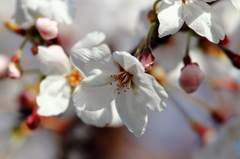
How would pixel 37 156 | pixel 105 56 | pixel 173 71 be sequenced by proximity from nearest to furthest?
pixel 105 56 < pixel 173 71 < pixel 37 156

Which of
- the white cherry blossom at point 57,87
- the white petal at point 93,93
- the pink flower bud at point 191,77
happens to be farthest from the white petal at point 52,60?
the pink flower bud at point 191,77

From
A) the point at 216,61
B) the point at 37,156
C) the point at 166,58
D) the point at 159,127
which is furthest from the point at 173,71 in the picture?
the point at 37,156

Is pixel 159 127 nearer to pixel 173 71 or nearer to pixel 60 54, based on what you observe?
pixel 173 71

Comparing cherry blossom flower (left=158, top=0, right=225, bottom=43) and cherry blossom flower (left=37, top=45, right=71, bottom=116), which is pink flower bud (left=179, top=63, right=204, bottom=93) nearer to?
cherry blossom flower (left=158, top=0, right=225, bottom=43)

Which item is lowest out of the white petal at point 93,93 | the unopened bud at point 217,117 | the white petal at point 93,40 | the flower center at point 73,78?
the unopened bud at point 217,117

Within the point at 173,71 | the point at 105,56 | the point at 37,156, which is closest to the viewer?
the point at 105,56

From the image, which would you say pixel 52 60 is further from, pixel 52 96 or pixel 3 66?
pixel 3 66

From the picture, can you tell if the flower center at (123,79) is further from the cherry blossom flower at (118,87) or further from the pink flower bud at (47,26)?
the pink flower bud at (47,26)
